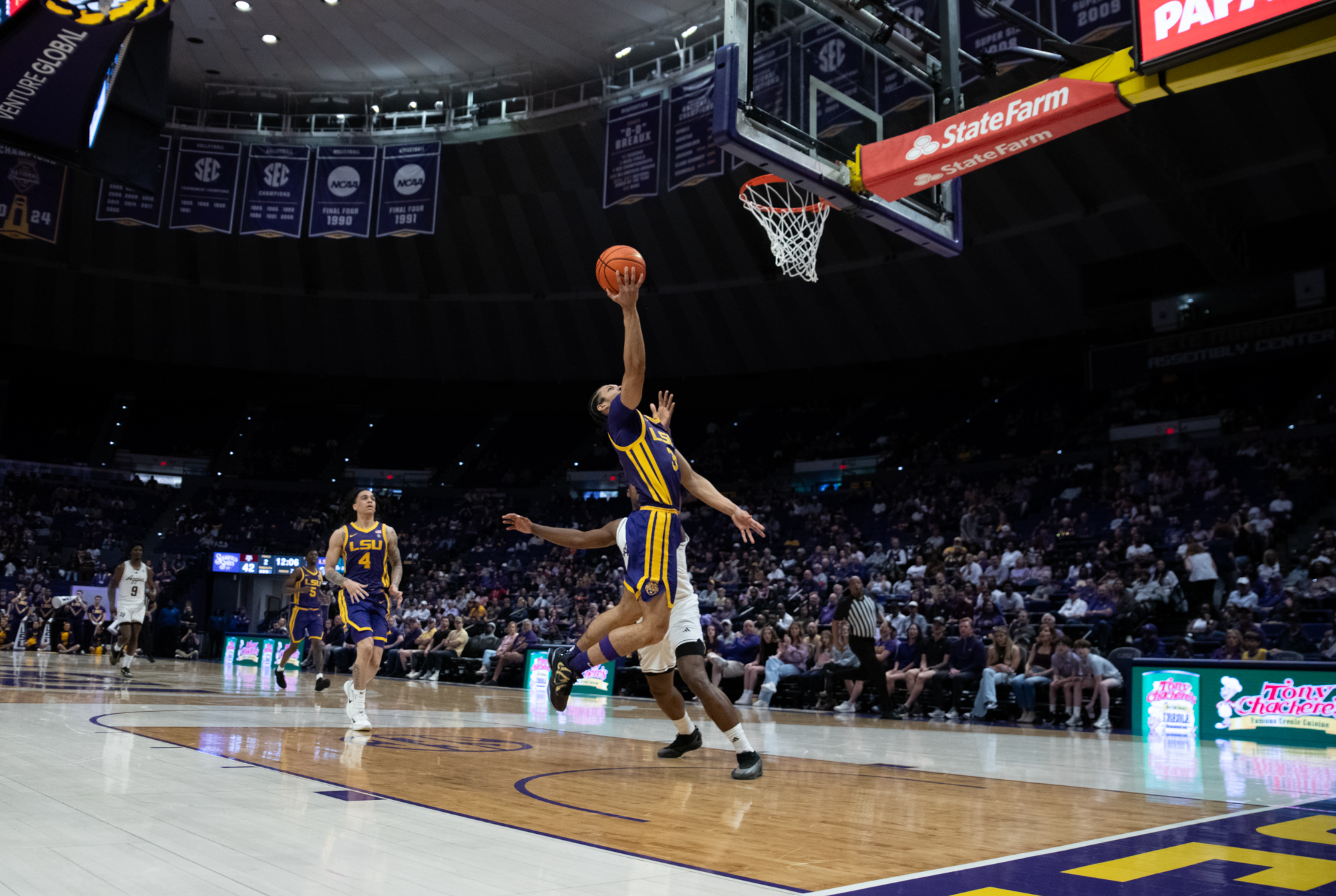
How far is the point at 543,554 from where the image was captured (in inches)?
1147

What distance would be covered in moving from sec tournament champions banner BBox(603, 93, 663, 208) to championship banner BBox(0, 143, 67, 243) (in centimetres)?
1104

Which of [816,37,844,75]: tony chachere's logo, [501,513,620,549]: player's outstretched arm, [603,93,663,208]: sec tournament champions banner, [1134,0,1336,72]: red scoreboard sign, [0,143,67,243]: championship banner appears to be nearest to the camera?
[1134,0,1336,72]: red scoreboard sign

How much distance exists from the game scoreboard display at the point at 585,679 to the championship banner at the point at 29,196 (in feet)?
43.2

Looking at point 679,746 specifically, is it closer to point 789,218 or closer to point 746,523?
point 746,523

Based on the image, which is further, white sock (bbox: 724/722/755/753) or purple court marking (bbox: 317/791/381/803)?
white sock (bbox: 724/722/755/753)

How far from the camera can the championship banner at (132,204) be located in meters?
21.4

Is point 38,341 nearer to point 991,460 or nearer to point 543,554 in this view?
point 543,554

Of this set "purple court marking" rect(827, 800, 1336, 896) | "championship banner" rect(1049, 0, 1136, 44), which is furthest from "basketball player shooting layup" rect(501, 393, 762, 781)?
"championship banner" rect(1049, 0, 1136, 44)

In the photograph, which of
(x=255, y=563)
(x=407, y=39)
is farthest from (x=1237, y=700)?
(x=255, y=563)

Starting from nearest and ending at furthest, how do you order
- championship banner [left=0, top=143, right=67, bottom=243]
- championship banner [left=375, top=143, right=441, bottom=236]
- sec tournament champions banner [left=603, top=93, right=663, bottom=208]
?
sec tournament champions banner [left=603, top=93, right=663, bottom=208] → championship banner [left=0, top=143, right=67, bottom=243] → championship banner [left=375, top=143, right=441, bottom=236]

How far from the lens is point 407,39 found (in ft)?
70.1

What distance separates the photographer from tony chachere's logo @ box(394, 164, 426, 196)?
22.2m

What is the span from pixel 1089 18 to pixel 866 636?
866 centimetres

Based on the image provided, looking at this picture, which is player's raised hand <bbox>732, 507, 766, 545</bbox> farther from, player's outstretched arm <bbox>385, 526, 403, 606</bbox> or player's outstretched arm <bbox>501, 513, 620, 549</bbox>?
player's outstretched arm <bbox>385, 526, 403, 606</bbox>
